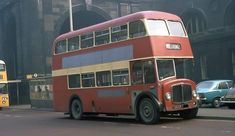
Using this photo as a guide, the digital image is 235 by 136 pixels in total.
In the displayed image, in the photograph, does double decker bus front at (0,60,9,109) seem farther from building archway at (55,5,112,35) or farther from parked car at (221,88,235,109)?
parked car at (221,88,235,109)

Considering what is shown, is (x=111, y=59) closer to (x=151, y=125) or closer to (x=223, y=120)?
(x=151, y=125)

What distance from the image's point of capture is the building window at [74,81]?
23108 millimetres

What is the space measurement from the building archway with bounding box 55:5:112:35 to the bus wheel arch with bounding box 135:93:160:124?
31950 mm

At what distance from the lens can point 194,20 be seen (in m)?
52.0

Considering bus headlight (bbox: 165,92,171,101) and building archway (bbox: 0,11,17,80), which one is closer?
bus headlight (bbox: 165,92,171,101)

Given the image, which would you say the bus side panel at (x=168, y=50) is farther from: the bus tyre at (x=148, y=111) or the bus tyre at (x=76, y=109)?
the bus tyre at (x=76, y=109)

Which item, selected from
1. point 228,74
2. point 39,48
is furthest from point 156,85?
point 39,48

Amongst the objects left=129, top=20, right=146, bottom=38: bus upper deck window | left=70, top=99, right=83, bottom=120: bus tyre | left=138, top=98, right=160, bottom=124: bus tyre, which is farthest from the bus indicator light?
left=70, top=99, right=83, bottom=120: bus tyre

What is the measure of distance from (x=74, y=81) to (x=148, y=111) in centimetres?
638

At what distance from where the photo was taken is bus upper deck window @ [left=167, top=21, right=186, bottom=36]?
62.4ft

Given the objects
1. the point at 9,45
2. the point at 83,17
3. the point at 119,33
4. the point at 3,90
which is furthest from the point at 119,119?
the point at 9,45

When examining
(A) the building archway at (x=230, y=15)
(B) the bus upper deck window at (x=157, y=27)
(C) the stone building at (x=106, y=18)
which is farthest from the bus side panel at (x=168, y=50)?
(A) the building archway at (x=230, y=15)

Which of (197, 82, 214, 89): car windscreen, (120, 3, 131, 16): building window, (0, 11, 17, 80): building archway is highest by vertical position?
(120, 3, 131, 16): building window

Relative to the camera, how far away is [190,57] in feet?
63.1
